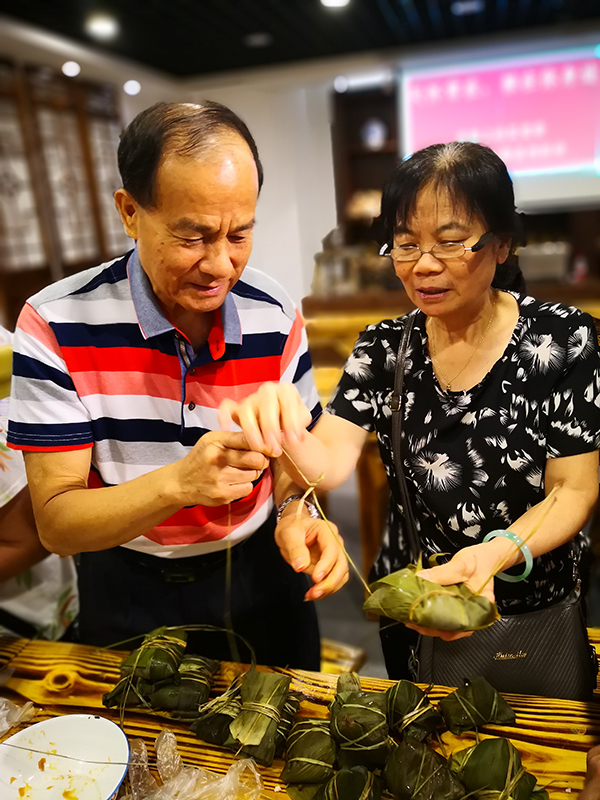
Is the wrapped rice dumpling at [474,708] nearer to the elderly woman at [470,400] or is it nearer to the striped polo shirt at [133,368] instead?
the elderly woman at [470,400]

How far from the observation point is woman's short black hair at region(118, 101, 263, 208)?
955 millimetres

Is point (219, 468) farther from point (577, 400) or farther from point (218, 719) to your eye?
point (577, 400)

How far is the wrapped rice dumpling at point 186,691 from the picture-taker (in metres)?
1.12

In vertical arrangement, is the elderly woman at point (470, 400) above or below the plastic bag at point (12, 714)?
above

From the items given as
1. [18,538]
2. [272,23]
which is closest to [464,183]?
[18,538]

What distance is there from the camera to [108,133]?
137 centimetres

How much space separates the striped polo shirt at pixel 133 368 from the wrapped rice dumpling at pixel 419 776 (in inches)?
20.1

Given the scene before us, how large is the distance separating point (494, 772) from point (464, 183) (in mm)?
868

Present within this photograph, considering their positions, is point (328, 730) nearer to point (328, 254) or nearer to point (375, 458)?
point (328, 254)

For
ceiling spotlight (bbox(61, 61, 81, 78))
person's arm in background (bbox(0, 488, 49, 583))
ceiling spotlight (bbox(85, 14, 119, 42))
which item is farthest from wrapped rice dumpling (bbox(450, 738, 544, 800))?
ceiling spotlight (bbox(85, 14, 119, 42))

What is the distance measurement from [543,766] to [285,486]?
2.05ft

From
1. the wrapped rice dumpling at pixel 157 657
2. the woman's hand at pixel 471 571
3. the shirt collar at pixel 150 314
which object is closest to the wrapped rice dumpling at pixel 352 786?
the woman's hand at pixel 471 571

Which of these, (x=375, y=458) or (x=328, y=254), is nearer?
(x=328, y=254)

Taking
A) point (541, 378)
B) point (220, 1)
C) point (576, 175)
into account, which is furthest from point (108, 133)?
point (220, 1)
